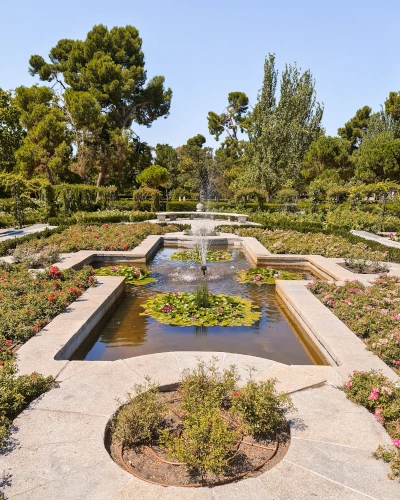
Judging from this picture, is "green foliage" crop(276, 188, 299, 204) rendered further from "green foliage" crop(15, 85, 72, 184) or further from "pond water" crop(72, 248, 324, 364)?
"pond water" crop(72, 248, 324, 364)

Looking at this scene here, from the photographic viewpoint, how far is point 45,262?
9477 millimetres

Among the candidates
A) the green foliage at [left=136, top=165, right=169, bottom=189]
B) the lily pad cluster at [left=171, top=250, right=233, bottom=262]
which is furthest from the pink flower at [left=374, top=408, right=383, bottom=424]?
the green foliage at [left=136, top=165, right=169, bottom=189]

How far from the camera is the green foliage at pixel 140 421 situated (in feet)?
10.0

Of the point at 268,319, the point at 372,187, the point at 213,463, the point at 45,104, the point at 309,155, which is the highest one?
the point at 45,104

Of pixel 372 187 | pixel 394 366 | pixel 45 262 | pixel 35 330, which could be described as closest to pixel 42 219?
pixel 45 262

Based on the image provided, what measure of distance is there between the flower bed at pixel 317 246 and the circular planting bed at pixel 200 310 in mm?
4737

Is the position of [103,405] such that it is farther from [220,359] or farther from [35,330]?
[35,330]

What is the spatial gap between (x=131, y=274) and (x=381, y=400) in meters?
6.63

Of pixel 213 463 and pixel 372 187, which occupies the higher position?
pixel 372 187

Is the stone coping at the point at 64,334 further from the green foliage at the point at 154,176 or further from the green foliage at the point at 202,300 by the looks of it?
the green foliage at the point at 154,176

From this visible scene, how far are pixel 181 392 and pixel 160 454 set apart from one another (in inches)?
25.2

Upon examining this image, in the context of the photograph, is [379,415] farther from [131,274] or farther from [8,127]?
[8,127]

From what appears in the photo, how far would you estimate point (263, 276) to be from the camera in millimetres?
9336

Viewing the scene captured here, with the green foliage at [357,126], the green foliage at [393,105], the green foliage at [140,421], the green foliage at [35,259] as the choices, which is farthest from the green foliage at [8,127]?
the green foliage at [357,126]
